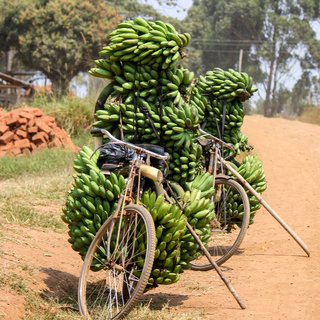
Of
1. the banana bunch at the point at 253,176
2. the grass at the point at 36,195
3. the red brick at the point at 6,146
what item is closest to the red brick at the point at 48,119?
the red brick at the point at 6,146

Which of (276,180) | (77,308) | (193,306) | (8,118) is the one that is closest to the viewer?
(77,308)

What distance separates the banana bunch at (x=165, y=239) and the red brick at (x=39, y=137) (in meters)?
12.2

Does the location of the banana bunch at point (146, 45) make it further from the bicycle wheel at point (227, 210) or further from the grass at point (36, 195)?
the grass at point (36, 195)

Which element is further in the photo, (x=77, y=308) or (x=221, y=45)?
(x=221, y=45)

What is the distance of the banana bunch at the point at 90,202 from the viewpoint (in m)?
7.01

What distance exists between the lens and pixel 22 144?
18781 mm

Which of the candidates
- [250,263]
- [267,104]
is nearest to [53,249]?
[250,263]

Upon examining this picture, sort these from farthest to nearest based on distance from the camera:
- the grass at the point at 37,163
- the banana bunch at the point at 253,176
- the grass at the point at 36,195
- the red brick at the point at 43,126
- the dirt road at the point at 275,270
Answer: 1. the red brick at the point at 43,126
2. the grass at the point at 37,163
3. the grass at the point at 36,195
4. the banana bunch at the point at 253,176
5. the dirt road at the point at 275,270

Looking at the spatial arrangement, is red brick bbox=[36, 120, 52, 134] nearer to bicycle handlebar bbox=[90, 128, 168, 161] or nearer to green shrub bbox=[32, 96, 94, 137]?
green shrub bbox=[32, 96, 94, 137]

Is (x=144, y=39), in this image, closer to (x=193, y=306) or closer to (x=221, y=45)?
(x=193, y=306)

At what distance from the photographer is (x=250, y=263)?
→ 9672 mm

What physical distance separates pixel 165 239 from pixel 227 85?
3825 millimetres

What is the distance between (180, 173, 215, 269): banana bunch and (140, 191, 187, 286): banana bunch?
0.29 metres

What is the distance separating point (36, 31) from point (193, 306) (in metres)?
Result: 27.0
